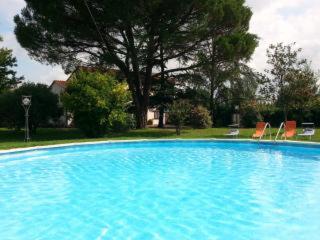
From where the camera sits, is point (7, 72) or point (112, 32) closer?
point (112, 32)

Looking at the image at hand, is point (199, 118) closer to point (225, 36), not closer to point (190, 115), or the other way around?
point (190, 115)

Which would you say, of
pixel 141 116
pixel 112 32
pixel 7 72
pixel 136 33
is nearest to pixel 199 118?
pixel 141 116

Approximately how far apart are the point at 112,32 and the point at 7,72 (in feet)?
60.0

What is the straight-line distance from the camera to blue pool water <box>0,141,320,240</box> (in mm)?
5676

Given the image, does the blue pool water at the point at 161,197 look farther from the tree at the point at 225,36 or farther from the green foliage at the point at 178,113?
the tree at the point at 225,36

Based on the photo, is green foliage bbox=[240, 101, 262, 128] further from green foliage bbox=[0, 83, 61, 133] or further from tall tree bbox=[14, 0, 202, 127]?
green foliage bbox=[0, 83, 61, 133]

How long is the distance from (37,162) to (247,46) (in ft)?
51.6

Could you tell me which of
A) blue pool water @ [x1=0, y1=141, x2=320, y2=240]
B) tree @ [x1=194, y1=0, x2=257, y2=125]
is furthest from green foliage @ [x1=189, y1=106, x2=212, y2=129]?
blue pool water @ [x1=0, y1=141, x2=320, y2=240]

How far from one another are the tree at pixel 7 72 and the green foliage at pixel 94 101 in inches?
784

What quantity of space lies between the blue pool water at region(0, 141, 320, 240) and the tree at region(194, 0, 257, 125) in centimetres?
1118

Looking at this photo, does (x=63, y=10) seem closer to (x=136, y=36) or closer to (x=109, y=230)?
(x=136, y=36)

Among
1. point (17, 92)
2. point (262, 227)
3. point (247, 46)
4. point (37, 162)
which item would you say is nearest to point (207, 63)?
point (247, 46)

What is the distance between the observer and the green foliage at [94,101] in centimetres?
2006

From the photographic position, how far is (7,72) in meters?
39.0
